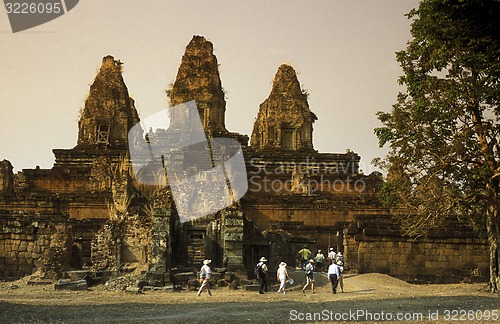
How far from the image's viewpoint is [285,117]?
1778 inches

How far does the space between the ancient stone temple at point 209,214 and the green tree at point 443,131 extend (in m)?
3.73

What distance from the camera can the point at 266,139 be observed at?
45000 millimetres

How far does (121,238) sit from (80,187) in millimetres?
15605

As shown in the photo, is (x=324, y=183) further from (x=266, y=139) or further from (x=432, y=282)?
(x=432, y=282)

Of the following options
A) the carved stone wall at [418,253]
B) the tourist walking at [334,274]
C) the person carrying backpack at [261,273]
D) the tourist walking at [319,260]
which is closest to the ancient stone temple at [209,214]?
the carved stone wall at [418,253]

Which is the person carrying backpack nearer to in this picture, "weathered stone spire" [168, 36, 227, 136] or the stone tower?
"weathered stone spire" [168, 36, 227, 136]

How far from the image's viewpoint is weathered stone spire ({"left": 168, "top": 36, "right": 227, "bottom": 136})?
42750mm

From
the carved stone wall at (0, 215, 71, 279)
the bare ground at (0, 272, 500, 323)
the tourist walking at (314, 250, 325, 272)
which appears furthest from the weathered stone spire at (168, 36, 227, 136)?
the bare ground at (0, 272, 500, 323)

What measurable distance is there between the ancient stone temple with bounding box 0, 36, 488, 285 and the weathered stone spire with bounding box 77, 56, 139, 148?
0.07 m

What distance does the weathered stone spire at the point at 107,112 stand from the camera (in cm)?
4425

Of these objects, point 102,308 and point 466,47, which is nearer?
point 102,308

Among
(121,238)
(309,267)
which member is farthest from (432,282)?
(121,238)

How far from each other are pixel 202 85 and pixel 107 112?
20.5 feet

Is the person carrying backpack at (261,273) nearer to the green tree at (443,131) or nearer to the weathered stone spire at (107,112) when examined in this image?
the green tree at (443,131)
